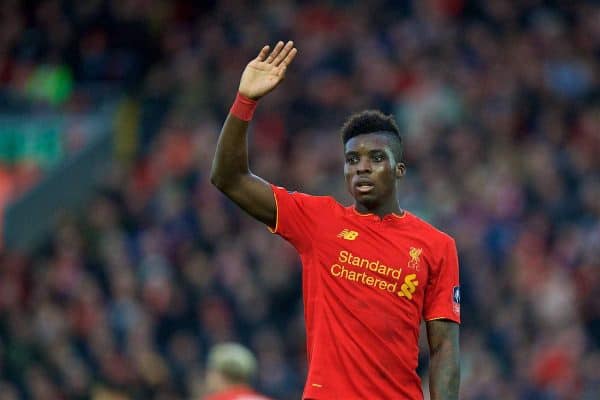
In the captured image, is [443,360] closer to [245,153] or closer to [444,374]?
[444,374]

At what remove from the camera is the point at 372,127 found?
573 centimetres

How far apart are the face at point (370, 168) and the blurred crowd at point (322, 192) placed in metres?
7.03

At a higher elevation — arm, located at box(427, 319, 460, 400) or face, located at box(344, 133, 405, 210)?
face, located at box(344, 133, 405, 210)

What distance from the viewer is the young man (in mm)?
5496

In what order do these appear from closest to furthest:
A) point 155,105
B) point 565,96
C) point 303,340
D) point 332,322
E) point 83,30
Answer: point 332,322, point 303,340, point 565,96, point 155,105, point 83,30

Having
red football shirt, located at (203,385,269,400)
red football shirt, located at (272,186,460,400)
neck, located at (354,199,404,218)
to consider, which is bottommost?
red football shirt, located at (203,385,269,400)

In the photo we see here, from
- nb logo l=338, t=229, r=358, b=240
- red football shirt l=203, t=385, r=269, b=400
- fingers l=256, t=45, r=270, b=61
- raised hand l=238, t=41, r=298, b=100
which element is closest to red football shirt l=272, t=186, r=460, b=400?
nb logo l=338, t=229, r=358, b=240

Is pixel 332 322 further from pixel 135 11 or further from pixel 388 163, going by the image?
pixel 135 11

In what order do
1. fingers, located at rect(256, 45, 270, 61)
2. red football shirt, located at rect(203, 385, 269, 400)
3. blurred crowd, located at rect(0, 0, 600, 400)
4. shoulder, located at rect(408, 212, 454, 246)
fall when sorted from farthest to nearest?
blurred crowd, located at rect(0, 0, 600, 400), red football shirt, located at rect(203, 385, 269, 400), shoulder, located at rect(408, 212, 454, 246), fingers, located at rect(256, 45, 270, 61)

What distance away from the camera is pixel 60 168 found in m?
19.1

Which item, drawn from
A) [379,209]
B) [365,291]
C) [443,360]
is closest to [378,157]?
[379,209]

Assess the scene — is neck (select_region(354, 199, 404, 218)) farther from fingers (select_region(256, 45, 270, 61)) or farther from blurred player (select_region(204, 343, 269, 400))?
blurred player (select_region(204, 343, 269, 400))

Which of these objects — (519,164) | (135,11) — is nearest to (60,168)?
(135,11)

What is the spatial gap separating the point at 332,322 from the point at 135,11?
15.5 m
